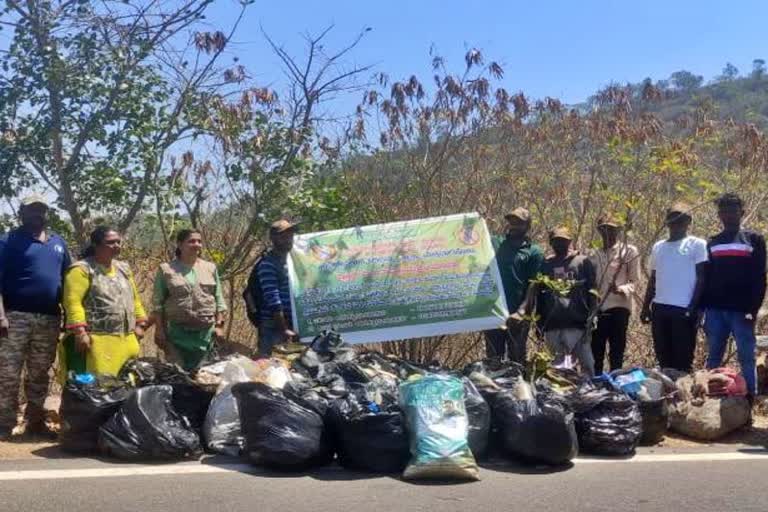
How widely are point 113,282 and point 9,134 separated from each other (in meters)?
2.13

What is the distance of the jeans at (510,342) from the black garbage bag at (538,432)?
193 cm

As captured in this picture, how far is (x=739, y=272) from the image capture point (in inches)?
288

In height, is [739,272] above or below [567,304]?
above

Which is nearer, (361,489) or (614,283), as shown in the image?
(361,489)

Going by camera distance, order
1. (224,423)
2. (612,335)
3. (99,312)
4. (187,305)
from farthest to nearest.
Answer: (612,335), (187,305), (99,312), (224,423)

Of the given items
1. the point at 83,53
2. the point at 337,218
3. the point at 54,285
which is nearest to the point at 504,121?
the point at 337,218

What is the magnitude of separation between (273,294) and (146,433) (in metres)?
2.03

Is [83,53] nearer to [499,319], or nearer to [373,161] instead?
[373,161]

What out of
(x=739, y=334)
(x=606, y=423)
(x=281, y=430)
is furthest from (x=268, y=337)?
(x=739, y=334)

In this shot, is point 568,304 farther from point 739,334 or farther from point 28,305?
point 28,305

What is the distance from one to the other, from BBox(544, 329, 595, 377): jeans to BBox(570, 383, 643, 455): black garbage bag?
4.39 feet

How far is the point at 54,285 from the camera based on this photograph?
21.4 feet

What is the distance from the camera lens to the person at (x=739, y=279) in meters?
7.29

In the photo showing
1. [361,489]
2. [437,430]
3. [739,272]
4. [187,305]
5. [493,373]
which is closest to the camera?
[361,489]
